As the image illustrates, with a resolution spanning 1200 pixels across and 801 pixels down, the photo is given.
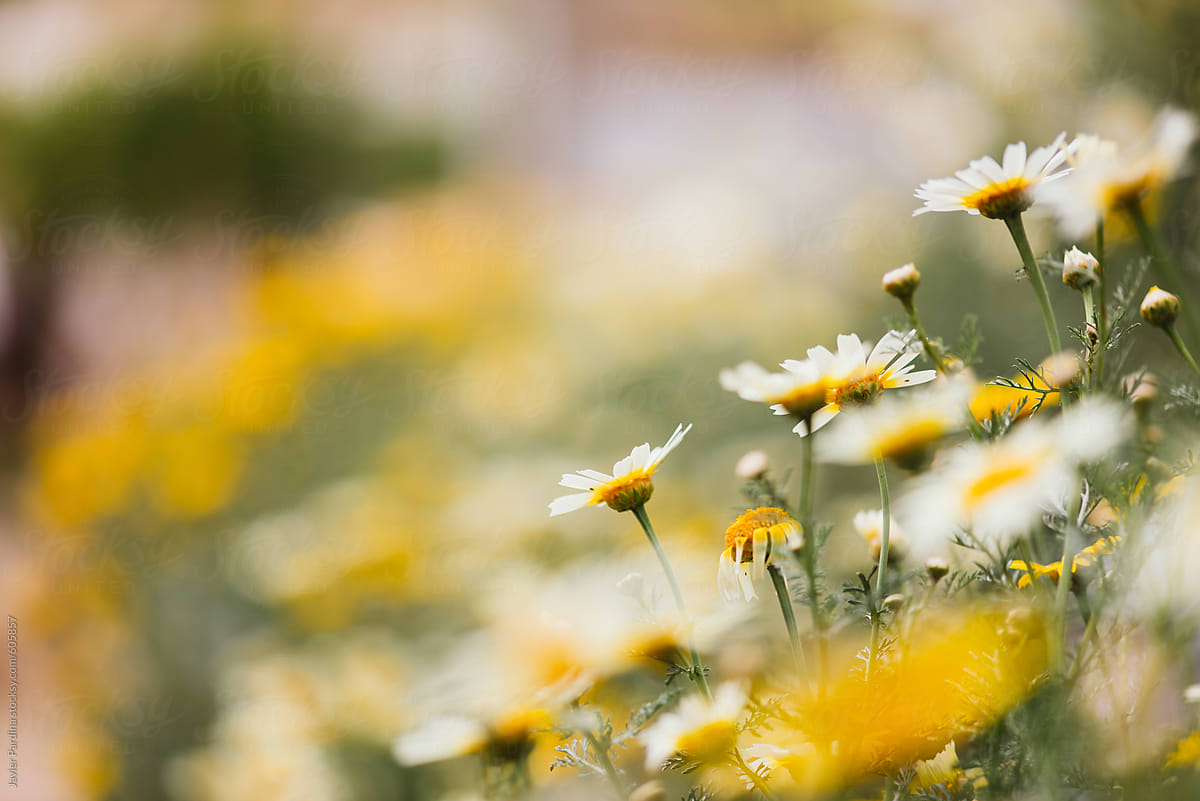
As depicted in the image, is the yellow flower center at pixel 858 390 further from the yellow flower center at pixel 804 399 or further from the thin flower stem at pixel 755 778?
the thin flower stem at pixel 755 778

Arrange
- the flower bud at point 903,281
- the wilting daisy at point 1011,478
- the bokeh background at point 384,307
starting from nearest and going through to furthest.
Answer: the wilting daisy at point 1011,478 → the flower bud at point 903,281 → the bokeh background at point 384,307

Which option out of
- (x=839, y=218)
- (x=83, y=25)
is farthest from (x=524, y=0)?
(x=839, y=218)

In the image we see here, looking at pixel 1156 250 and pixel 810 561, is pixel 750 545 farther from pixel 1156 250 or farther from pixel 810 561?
pixel 1156 250

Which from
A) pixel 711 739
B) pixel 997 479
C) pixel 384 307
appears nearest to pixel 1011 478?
pixel 997 479

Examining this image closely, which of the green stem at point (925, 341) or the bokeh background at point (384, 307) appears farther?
the bokeh background at point (384, 307)

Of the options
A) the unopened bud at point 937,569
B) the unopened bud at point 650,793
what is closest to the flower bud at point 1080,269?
the unopened bud at point 937,569

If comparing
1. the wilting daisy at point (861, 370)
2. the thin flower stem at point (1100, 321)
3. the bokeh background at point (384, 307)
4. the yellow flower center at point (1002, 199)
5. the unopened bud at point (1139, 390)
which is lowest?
the bokeh background at point (384, 307)

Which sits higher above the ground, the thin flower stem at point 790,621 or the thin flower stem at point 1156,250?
the thin flower stem at point 1156,250

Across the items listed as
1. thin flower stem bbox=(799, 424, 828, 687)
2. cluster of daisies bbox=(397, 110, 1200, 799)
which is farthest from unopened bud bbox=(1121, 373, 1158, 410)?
thin flower stem bbox=(799, 424, 828, 687)
